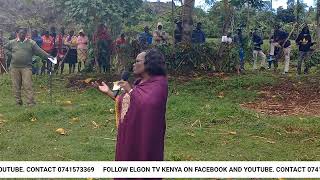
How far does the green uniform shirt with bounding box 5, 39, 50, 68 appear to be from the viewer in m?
11.7

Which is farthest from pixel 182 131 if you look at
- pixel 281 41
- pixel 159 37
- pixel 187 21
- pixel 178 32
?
pixel 281 41

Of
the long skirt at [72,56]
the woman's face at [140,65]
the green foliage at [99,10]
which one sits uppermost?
the green foliage at [99,10]

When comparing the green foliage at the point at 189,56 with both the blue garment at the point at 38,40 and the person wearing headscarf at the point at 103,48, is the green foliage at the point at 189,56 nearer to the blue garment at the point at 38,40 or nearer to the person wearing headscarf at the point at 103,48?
the person wearing headscarf at the point at 103,48

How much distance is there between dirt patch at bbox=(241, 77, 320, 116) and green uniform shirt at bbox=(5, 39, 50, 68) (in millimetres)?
4778

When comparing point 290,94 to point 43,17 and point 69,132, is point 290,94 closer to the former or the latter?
point 69,132

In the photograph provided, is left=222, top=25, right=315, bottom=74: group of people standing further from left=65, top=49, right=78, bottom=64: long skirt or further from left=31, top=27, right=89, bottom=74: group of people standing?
left=65, top=49, right=78, bottom=64: long skirt

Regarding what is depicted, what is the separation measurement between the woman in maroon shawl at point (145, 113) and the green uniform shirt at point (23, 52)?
730 centimetres

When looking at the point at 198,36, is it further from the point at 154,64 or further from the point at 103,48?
the point at 154,64

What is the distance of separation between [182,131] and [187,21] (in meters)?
7.67

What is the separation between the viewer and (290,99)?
41.4 ft

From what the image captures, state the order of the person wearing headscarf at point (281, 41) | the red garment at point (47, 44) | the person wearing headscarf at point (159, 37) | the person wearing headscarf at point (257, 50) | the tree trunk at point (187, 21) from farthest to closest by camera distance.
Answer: the person wearing headscarf at point (257, 50)
the red garment at point (47, 44)
the person wearing headscarf at point (159, 37)
the person wearing headscarf at point (281, 41)
the tree trunk at point (187, 21)

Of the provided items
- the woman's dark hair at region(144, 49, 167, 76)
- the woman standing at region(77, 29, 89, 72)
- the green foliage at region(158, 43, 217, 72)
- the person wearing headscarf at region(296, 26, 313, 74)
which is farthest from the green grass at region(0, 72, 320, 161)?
the woman standing at region(77, 29, 89, 72)

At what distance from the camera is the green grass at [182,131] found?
7.96 m

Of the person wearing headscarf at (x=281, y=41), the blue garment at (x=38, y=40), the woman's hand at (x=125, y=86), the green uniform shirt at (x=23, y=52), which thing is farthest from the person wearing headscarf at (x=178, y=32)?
the woman's hand at (x=125, y=86)
